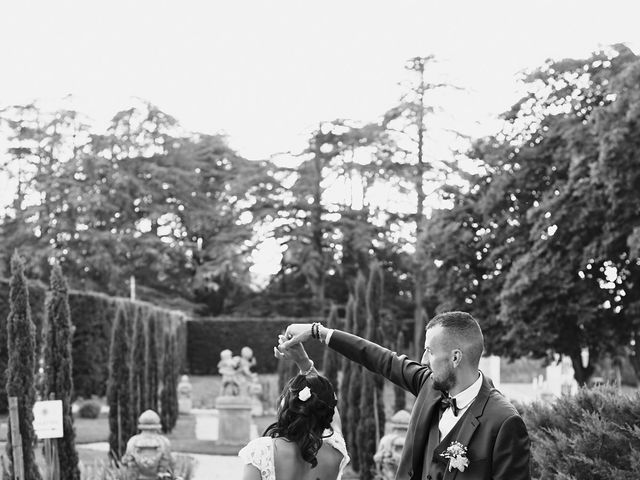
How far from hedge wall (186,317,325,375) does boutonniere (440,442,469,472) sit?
113ft

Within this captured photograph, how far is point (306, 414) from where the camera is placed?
383cm

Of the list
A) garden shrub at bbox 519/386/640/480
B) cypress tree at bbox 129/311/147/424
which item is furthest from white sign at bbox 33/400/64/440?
cypress tree at bbox 129/311/147/424

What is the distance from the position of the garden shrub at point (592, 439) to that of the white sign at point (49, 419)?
162 inches

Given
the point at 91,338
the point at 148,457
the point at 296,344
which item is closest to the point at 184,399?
the point at 91,338

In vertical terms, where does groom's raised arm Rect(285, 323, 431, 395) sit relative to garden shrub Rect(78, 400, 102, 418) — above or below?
above

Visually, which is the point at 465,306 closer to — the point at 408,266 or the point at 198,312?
the point at 408,266

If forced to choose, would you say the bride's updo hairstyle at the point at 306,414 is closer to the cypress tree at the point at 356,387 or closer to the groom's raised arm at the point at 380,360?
the groom's raised arm at the point at 380,360

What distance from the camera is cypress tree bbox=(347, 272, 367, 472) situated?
14.3 m

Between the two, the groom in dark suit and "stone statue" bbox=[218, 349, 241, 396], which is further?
"stone statue" bbox=[218, 349, 241, 396]

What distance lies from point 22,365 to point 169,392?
12.5 m

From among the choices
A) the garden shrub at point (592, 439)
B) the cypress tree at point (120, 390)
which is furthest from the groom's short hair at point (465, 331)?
the cypress tree at point (120, 390)

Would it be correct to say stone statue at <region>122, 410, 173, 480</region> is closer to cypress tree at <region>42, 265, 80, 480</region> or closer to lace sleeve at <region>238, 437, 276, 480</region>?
cypress tree at <region>42, 265, 80, 480</region>

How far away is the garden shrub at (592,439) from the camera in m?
5.89

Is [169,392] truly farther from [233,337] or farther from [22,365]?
[233,337]
